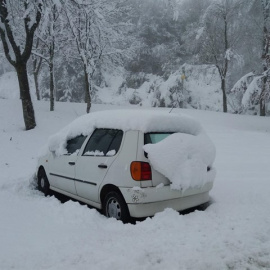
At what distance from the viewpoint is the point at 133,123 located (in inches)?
179

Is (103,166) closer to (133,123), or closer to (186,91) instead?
(133,123)

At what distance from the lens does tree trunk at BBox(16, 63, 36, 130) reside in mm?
13266

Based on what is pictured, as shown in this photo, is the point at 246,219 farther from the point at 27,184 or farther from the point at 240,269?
the point at 27,184

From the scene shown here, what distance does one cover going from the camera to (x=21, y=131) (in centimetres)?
1353

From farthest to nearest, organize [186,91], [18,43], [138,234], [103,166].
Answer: [186,91]
[18,43]
[103,166]
[138,234]

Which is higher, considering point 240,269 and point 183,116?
point 183,116

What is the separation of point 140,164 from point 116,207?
2.62 ft

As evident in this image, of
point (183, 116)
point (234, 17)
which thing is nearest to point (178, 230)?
point (183, 116)

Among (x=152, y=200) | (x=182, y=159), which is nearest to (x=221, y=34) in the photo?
(x=182, y=159)

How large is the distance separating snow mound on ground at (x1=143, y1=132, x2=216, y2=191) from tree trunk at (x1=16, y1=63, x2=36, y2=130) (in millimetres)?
10547

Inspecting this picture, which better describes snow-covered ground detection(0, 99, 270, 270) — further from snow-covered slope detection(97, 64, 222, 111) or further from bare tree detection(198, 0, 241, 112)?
snow-covered slope detection(97, 64, 222, 111)

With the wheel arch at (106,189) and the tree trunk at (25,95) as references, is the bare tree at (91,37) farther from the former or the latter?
the wheel arch at (106,189)

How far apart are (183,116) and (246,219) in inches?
72.7

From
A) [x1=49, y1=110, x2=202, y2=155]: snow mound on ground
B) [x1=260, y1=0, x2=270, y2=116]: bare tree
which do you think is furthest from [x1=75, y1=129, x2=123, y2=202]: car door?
[x1=260, y1=0, x2=270, y2=116]: bare tree
